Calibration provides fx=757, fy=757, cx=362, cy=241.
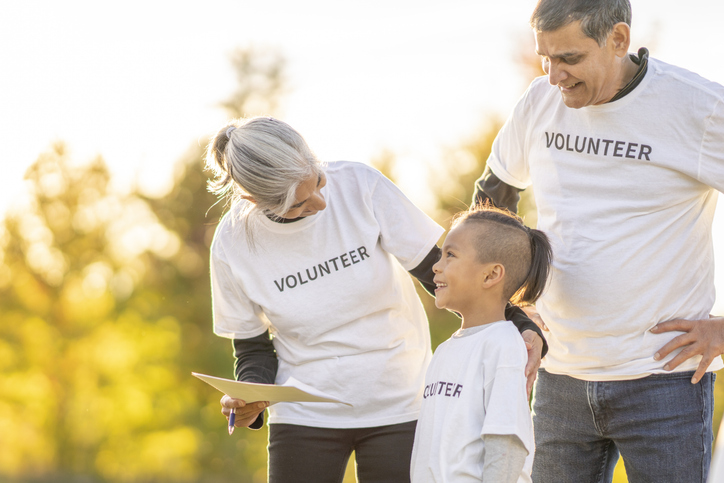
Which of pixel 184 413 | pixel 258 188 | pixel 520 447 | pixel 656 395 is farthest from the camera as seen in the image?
pixel 184 413

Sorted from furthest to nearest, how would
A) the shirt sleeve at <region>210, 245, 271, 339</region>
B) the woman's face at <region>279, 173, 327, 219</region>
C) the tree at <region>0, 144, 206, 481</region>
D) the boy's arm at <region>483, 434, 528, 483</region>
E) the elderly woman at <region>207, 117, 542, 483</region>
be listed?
the tree at <region>0, 144, 206, 481</region> → the shirt sleeve at <region>210, 245, 271, 339</region> → the elderly woman at <region>207, 117, 542, 483</region> → the woman's face at <region>279, 173, 327, 219</region> → the boy's arm at <region>483, 434, 528, 483</region>

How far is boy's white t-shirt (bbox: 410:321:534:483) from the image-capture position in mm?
1928

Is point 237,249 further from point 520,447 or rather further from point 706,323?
point 706,323

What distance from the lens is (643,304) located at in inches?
82.2

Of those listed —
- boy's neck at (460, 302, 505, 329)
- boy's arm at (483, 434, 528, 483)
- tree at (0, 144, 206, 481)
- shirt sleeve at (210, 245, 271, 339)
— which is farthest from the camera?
tree at (0, 144, 206, 481)

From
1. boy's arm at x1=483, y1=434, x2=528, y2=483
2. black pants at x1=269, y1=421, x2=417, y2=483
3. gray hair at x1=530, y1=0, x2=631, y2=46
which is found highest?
gray hair at x1=530, y1=0, x2=631, y2=46

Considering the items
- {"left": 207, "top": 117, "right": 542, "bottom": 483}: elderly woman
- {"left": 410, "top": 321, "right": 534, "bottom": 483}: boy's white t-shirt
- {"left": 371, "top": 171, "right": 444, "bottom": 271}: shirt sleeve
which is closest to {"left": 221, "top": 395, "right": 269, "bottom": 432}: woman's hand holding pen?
{"left": 207, "top": 117, "right": 542, "bottom": 483}: elderly woman

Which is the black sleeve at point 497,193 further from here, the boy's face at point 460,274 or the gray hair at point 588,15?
the gray hair at point 588,15

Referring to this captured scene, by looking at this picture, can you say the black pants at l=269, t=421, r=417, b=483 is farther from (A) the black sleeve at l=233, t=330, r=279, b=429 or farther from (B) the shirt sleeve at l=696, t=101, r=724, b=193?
(B) the shirt sleeve at l=696, t=101, r=724, b=193

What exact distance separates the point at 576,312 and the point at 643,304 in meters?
0.20

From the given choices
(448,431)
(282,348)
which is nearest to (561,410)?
(448,431)

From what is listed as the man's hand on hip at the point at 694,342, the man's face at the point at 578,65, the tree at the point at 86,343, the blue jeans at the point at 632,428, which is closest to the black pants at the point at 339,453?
the blue jeans at the point at 632,428

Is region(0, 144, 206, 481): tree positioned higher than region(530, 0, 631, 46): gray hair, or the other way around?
region(530, 0, 631, 46): gray hair

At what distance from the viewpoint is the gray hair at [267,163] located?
2.27m
